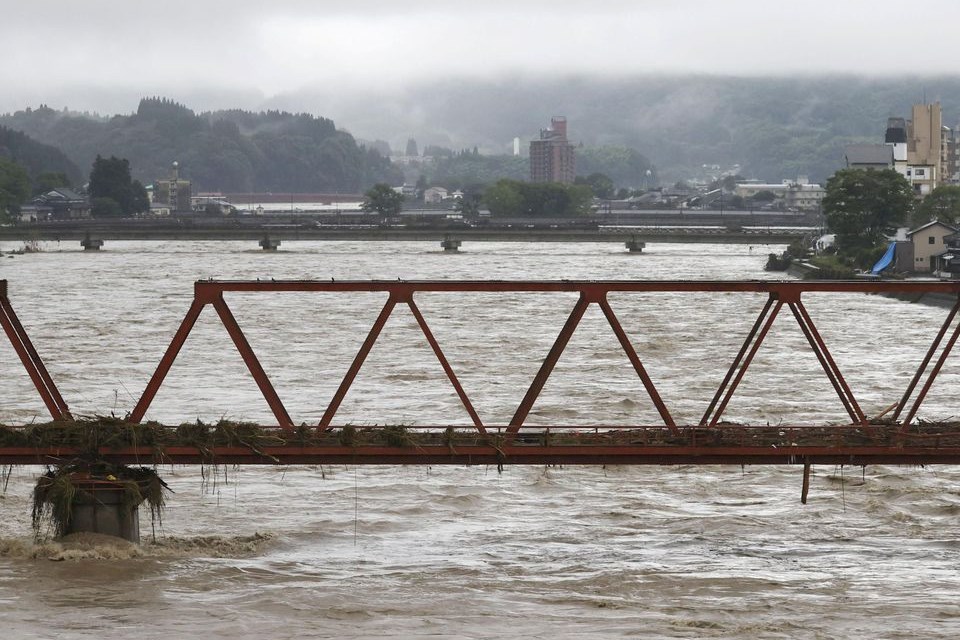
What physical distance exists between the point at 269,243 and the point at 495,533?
124294mm

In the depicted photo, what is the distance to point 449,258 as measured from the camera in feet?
410

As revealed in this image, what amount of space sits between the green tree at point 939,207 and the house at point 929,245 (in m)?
25.8

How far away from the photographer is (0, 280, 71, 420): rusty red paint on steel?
18.3 meters

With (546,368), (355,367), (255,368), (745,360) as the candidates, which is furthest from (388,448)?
(745,360)

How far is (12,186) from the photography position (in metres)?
180

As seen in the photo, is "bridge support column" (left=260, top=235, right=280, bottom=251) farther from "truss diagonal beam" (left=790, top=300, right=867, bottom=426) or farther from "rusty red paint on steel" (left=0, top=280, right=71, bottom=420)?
"truss diagonal beam" (left=790, top=300, right=867, bottom=426)

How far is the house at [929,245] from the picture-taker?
90.7m

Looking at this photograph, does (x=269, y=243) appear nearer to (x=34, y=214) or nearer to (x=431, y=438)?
(x=34, y=214)

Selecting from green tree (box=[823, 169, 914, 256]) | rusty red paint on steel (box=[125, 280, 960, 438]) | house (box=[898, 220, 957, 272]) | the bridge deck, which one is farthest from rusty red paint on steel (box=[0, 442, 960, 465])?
green tree (box=[823, 169, 914, 256])

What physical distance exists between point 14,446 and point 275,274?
78.8m

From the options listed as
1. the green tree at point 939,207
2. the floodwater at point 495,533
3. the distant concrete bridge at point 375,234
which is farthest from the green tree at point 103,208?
the floodwater at point 495,533

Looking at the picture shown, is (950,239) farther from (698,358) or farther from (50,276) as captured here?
(50,276)

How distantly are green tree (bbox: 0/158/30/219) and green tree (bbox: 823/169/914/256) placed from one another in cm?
10080

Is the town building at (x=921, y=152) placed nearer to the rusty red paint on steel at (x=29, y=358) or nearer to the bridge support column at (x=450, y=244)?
the bridge support column at (x=450, y=244)
